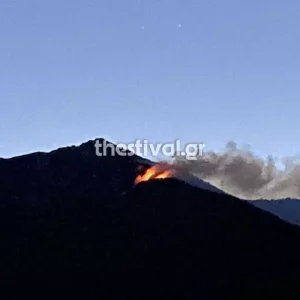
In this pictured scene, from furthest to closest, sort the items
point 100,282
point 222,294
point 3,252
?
point 3,252 → point 100,282 → point 222,294

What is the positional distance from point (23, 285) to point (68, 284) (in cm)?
951

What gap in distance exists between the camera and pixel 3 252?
19375 centimetres

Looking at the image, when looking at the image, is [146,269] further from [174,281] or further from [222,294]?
[222,294]

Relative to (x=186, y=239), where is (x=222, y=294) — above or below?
below

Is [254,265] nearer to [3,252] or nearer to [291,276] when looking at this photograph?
[291,276]

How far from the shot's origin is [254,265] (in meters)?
Answer: 180

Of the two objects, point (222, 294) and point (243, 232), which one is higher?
point (243, 232)

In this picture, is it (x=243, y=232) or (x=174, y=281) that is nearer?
(x=174, y=281)

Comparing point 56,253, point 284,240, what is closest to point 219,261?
point 284,240

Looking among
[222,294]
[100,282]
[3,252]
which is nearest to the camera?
[222,294]

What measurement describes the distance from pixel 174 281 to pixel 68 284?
2273 centimetres

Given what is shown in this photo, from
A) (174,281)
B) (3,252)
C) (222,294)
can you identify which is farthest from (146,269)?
(3,252)

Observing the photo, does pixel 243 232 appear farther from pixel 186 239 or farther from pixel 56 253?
pixel 56 253

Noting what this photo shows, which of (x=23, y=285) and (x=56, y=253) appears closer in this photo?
(x=23, y=285)
